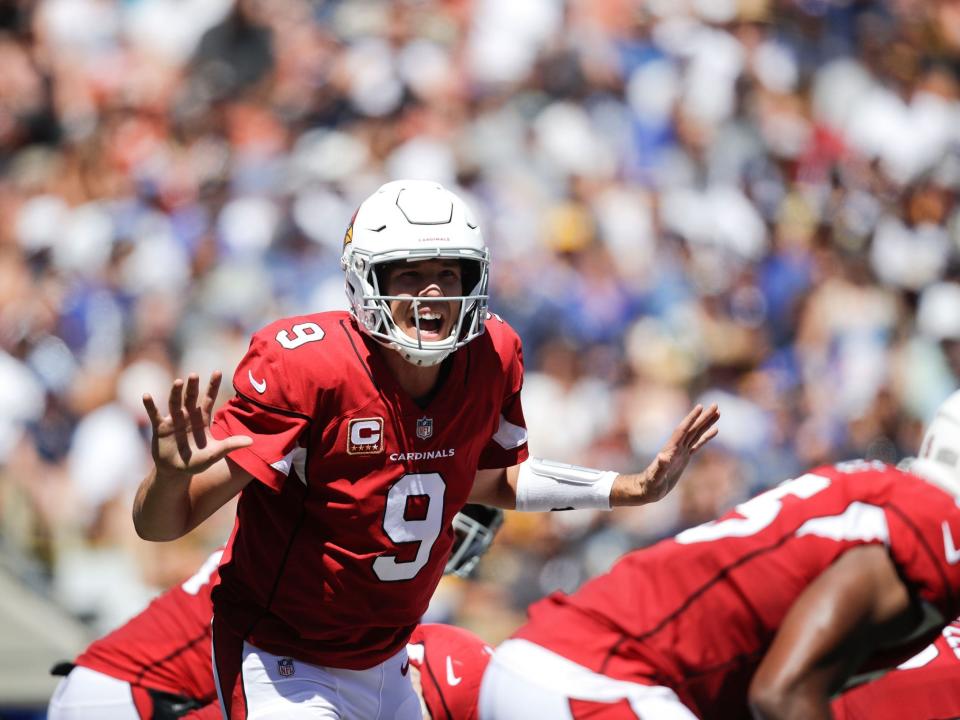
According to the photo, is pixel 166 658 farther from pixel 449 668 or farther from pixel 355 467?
pixel 355 467

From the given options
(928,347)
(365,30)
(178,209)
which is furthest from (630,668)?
(365,30)

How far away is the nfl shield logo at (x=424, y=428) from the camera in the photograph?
3.46m

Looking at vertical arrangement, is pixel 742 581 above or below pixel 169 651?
above

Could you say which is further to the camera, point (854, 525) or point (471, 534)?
point (471, 534)

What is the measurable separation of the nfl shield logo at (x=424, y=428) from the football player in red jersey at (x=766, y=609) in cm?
53

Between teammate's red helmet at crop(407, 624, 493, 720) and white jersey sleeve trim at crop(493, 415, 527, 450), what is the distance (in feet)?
2.00

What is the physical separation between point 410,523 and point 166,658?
3.73 feet

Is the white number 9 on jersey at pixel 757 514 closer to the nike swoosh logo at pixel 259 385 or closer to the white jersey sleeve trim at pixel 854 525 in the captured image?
the white jersey sleeve trim at pixel 854 525

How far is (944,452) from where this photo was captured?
3178mm

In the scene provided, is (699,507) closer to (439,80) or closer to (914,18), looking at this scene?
(439,80)

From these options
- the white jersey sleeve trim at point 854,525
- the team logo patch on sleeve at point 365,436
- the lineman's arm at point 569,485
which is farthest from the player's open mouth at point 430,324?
the white jersey sleeve trim at point 854,525

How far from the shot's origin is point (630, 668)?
10.2 ft

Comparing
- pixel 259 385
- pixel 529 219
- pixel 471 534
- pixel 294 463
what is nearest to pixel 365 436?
pixel 294 463

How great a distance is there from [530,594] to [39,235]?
4223 millimetres
